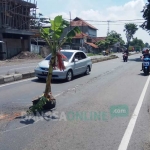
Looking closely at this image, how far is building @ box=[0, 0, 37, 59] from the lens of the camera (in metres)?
33.2

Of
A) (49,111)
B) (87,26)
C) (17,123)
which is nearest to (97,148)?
(17,123)

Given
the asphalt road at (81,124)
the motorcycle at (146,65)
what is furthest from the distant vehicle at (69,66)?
the motorcycle at (146,65)

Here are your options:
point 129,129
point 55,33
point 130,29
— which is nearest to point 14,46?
point 55,33

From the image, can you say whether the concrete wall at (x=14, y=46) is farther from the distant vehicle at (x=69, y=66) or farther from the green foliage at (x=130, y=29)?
→ the green foliage at (x=130, y=29)

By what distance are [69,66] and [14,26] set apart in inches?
1060

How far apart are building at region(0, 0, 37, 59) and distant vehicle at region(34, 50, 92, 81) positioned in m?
19.7

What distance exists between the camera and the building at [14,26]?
33.2 metres

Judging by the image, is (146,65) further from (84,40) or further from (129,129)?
(84,40)

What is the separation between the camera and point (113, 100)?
805cm

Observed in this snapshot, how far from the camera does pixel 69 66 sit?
40.2 feet

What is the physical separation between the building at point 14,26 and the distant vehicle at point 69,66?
64.6 feet

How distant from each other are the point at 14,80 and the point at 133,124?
24.7ft

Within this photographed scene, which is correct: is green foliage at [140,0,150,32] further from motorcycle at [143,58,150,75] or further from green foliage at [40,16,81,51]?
green foliage at [40,16,81,51]

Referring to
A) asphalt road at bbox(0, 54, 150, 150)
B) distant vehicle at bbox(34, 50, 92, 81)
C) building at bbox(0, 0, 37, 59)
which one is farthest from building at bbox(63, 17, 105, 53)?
asphalt road at bbox(0, 54, 150, 150)
